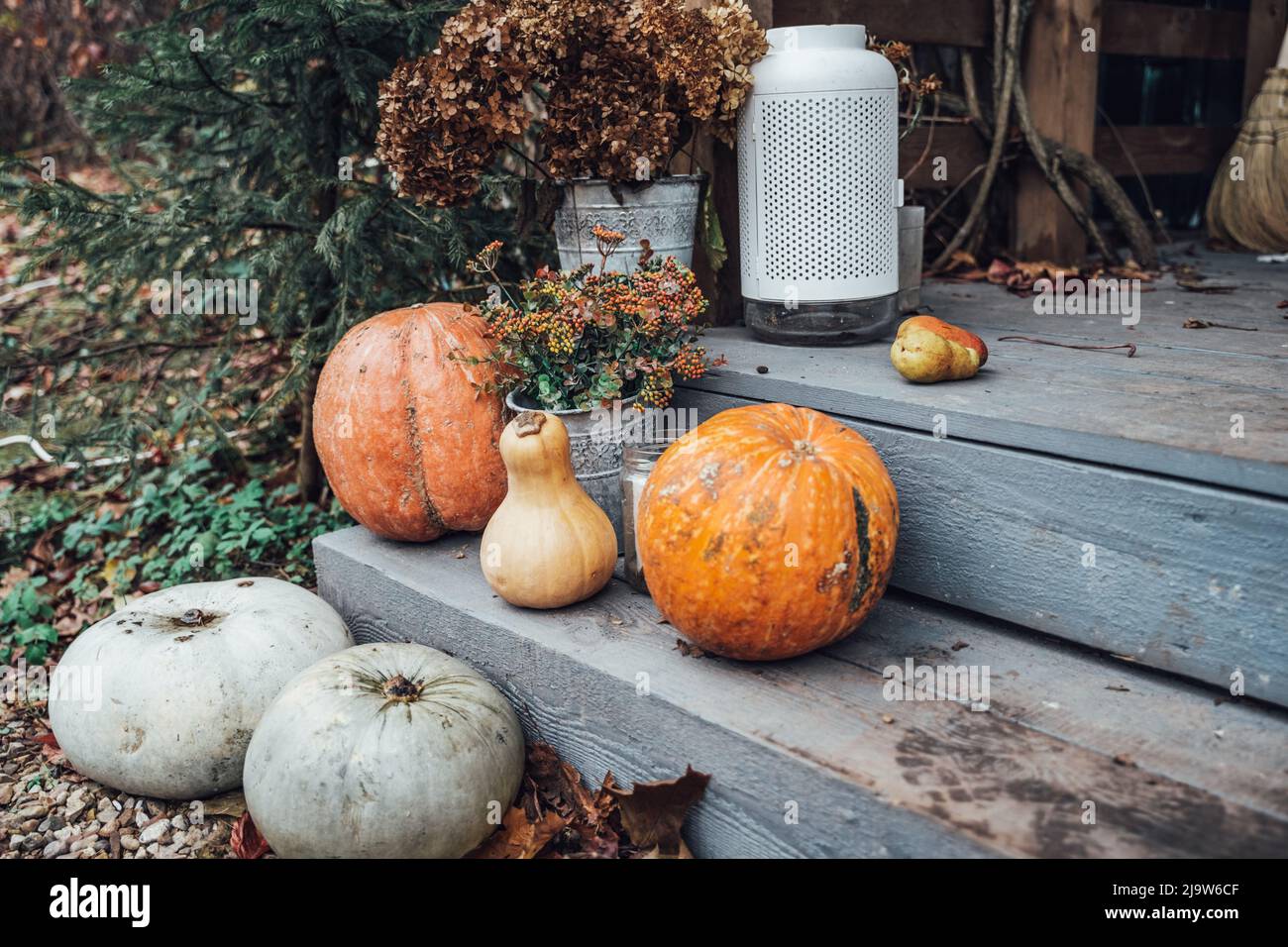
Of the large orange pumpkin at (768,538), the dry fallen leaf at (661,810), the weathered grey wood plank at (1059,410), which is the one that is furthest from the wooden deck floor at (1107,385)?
the dry fallen leaf at (661,810)

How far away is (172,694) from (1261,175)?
13.9 feet

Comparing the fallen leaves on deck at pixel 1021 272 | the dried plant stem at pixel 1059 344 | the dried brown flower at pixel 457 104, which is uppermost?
the dried brown flower at pixel 457 104

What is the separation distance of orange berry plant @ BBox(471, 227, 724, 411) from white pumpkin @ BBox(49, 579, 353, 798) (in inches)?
32.4

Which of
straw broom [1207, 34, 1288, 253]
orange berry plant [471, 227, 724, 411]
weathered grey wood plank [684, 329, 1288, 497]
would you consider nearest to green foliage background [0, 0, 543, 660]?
orange berry plant [471, 227, 724, 411]

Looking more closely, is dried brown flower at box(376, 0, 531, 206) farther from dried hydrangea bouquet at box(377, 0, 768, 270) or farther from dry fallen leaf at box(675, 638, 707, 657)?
dry fallen leaf at box(675, 638, 707, 657)

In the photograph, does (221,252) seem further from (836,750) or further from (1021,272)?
(1021,272)

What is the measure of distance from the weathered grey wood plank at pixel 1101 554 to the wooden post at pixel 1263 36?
11.5 ft

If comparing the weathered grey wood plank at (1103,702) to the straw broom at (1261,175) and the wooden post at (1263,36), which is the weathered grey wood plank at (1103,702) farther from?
the wooden post at (1263,36)

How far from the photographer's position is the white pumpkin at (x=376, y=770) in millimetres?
1902

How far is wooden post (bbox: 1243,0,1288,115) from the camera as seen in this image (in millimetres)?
4402

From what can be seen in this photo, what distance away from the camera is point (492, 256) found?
2779 mm

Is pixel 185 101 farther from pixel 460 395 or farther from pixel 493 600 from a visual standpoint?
pixel 493 600
